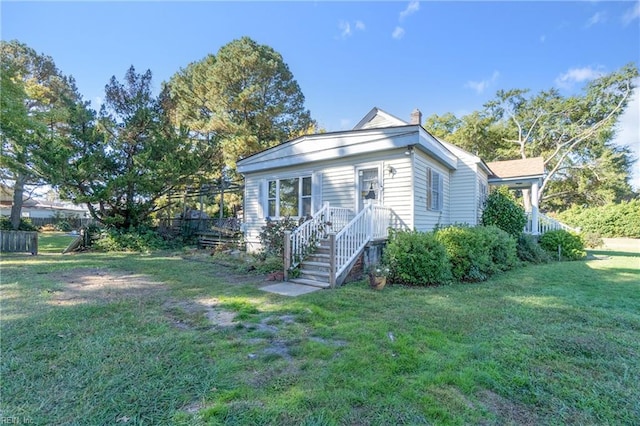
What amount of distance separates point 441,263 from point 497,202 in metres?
6.76

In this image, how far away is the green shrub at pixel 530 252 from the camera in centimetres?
1052

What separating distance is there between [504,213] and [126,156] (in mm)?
16659

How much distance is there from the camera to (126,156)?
14.6 meters

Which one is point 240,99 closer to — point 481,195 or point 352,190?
point 352,190

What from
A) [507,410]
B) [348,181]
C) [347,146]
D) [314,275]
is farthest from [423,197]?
[507,410]

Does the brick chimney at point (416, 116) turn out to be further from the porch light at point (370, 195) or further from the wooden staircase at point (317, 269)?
the wooden staircase at point (317, 269)

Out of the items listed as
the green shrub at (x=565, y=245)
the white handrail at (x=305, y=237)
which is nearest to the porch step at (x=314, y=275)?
the white handrail at (x=305, y=237)

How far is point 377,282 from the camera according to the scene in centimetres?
620

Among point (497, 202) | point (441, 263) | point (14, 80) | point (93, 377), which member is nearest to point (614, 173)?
point (497, 202)

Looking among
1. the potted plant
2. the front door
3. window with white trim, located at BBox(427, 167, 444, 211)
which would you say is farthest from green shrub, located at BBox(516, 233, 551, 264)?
the potted plant

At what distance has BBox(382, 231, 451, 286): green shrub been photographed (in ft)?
21.7

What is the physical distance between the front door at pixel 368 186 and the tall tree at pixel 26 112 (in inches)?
471

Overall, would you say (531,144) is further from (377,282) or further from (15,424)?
(15,424)

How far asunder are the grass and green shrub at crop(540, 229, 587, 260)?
630 cm
